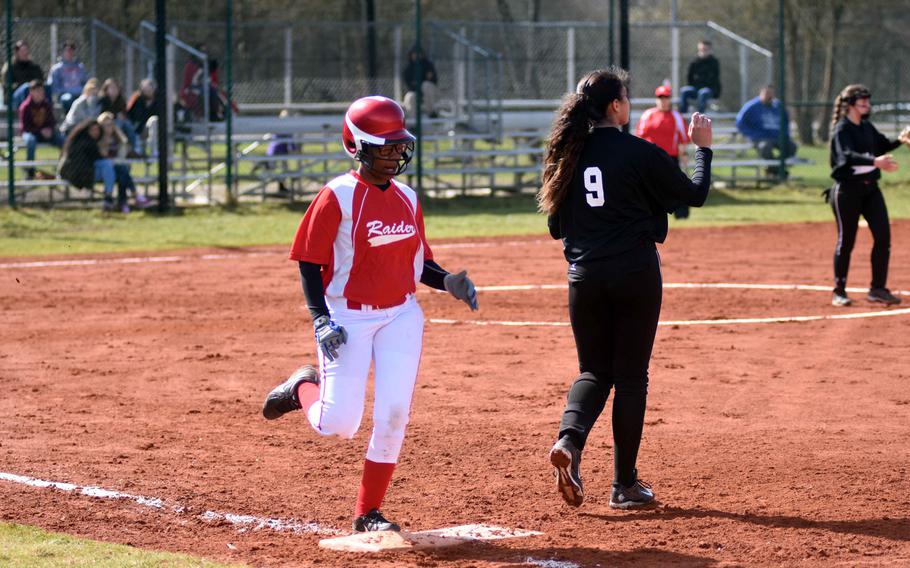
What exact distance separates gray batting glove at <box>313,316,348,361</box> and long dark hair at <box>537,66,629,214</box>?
1326mm

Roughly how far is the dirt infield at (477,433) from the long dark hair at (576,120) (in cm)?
163

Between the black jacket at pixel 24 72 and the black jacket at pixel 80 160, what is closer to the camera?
the black jacket at pixel 80 160

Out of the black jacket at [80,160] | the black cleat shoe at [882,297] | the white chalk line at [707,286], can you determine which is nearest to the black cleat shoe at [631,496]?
the black cleat shoe at [882,297]

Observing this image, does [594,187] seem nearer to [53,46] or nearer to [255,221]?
[255,221]

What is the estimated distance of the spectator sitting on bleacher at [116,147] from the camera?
68.7 ft

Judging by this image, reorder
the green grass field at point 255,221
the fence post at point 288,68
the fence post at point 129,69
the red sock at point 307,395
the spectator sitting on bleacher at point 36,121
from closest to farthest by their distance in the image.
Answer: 1. the red sock at point 307,395
2. the green grass field at point 255,221
3. the spectator sitting on bleacher at point 36,121
4. the fence post at point 129,69
5. the fence post at point 288,68

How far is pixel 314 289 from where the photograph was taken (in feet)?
18.7

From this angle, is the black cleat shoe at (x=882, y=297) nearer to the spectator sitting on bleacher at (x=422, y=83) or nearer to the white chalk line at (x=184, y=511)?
the white chalk line at (x=184, y=511)

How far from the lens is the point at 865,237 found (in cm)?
1812

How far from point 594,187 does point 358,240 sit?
1191mm

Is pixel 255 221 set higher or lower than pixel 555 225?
lower

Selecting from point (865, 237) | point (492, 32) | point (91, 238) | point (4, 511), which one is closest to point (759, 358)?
point (4, 511)

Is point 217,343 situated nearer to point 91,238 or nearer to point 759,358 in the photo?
point 759,358

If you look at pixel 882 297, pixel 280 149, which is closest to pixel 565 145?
pixel 882 297
